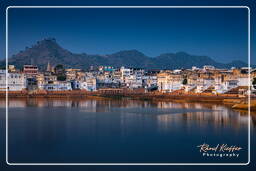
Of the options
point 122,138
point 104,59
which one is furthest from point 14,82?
point 104,59

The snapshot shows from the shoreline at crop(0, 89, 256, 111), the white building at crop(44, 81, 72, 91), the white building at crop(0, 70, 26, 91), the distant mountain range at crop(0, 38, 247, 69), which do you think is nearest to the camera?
the shoreline at crop(0, 89, 256, 111)

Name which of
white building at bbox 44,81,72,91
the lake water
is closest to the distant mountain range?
white building at bbox 44,81,72,91

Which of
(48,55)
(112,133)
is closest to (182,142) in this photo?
(112,133)

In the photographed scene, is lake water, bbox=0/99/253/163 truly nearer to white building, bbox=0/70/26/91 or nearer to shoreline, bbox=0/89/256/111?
shoreline, bbox=0/89/256/111

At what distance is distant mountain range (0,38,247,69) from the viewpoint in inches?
3125

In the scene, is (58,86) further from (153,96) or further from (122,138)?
(122,138)

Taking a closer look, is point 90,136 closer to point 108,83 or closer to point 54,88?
point 54,88

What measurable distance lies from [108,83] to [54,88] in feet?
24.7

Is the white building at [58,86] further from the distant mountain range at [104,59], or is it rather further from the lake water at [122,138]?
the distant mountain range at [104,59]

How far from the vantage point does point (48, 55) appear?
8388cm

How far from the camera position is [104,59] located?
92250 millimetres

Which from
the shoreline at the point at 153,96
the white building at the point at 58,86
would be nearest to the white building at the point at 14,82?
the shoreline at the point at 153,96

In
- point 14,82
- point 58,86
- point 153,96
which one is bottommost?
point 153,96

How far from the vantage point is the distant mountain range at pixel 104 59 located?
79375mm
